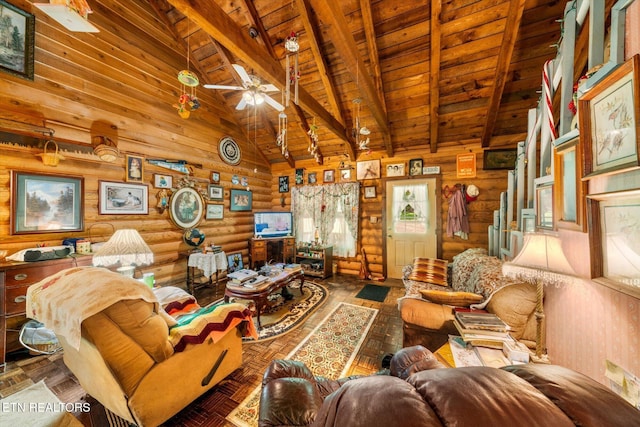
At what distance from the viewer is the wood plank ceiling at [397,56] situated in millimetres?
2340

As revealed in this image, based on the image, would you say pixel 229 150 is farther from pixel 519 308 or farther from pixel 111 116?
pixel 519 308

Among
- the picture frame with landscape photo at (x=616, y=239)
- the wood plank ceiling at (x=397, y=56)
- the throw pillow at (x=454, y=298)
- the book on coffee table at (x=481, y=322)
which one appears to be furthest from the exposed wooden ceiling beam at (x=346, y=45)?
the book on coffee table at (x=481, y=322)

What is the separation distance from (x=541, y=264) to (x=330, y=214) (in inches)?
156

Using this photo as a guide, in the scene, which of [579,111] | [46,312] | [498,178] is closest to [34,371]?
[46,312]

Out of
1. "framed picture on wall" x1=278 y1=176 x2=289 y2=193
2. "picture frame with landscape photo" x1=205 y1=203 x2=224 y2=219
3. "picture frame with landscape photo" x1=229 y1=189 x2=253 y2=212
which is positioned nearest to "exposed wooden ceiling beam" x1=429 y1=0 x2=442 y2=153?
"framed picture on wall" x1=278 y1=176 x2=289 y2=193

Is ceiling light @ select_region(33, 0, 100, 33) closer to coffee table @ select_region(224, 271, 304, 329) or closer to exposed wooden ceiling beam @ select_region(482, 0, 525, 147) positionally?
coffee table @ select_region(224, 271, 304, 329)

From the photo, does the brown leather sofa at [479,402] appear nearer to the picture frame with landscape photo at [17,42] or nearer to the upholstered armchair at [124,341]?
the upholstered armchair at [124,341]

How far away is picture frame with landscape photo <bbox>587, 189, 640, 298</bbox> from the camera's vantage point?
93cm

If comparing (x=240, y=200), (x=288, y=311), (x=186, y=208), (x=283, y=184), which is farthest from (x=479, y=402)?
(x=283, y=184)

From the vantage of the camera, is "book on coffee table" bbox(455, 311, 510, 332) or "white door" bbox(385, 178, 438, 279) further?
"white door" bbox(385, 178, 438, 279)

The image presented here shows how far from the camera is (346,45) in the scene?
2285 millimetres

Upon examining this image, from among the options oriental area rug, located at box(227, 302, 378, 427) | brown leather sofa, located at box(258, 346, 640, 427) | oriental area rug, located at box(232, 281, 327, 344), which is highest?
brown leather sofa, located at box(258, 346, 640, 427)

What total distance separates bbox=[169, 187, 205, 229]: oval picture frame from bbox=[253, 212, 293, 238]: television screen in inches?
45.5

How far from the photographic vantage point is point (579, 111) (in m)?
1.22
